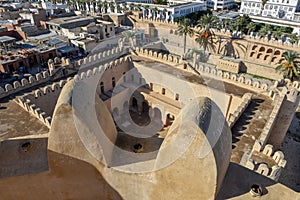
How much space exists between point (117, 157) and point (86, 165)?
141 centimetres

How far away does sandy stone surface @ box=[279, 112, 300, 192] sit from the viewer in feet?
76.7

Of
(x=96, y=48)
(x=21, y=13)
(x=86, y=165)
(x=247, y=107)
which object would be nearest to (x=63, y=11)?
(x=21, y=13)

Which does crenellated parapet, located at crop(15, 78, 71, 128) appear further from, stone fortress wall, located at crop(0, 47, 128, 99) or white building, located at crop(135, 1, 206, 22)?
white building, located at crop(135, 1, 206, 22)

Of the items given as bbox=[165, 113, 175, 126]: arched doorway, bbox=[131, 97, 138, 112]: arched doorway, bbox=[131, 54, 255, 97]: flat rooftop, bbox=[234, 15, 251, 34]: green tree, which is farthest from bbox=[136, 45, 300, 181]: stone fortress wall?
bbox=[234, 15, 251, 34]: green tree

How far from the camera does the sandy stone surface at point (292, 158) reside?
23391 mm

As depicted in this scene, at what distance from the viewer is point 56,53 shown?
137ft

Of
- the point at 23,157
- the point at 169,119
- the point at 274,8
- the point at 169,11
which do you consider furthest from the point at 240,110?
the point at 274,8

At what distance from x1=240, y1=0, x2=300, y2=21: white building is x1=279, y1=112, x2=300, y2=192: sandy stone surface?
55.0m

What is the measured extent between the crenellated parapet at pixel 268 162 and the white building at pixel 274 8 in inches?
2737

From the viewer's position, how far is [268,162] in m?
16.4

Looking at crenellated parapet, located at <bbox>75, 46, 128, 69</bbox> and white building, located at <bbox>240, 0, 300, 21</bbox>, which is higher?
white building, located at <bbox>240, 0, 300, 21</bbox>

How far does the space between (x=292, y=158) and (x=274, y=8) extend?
67932 mm

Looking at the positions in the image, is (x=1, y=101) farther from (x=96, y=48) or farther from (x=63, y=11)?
(x=63, y=11)

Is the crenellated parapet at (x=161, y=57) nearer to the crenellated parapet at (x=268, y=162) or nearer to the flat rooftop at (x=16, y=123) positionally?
the crenellated parapet at (x=268, y=162)
